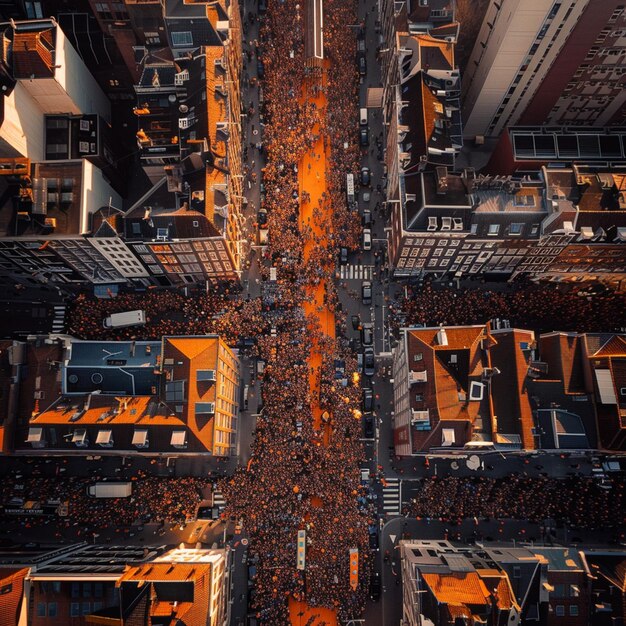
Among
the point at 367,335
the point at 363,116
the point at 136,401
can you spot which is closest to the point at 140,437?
the point at 136,401

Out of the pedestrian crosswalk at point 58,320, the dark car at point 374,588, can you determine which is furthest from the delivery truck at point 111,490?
the dark car at point 374,588

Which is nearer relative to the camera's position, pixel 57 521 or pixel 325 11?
pixel 57 521

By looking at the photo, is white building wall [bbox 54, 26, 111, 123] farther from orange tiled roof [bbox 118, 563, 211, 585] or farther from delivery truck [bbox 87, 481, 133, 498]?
orange tiled roof [bbox 118, 563, 211, 585]

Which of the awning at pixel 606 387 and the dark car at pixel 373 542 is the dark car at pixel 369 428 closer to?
the dark car at pixel 373 542

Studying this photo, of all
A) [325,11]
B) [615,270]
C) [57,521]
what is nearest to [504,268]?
[615,270]

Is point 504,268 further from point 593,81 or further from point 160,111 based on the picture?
point 160,111

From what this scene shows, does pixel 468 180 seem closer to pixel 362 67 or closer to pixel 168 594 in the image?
pixel 362 67
